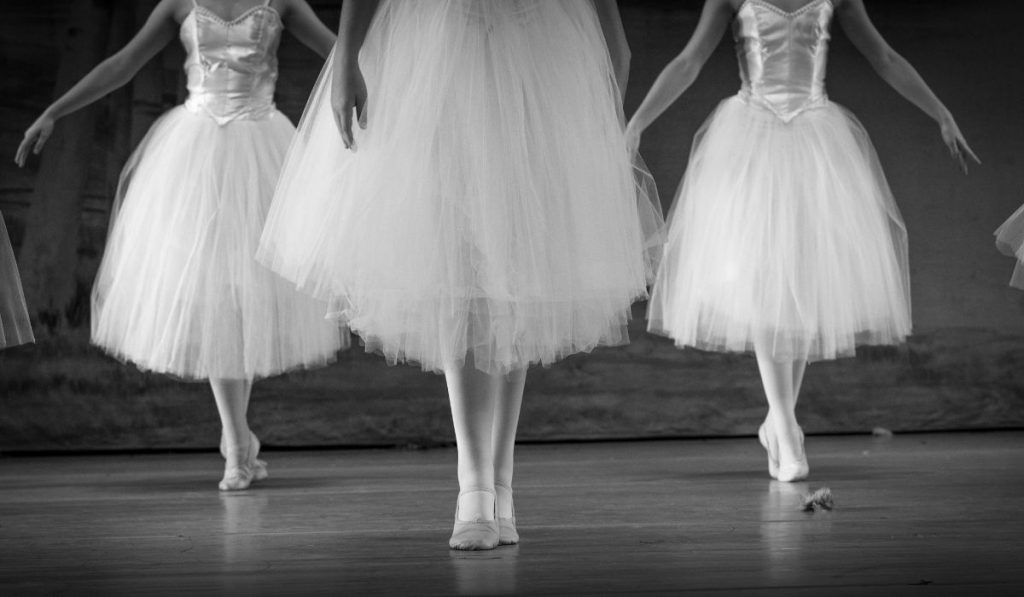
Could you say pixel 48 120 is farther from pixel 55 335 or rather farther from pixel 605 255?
pixel 605 255

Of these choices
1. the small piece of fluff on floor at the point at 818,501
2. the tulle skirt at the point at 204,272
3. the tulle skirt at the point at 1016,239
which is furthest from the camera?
the tulle skirt at the point at 204,272

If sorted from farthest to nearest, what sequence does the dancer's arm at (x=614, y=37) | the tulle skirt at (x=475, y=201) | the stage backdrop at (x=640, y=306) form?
1. the stage backdrop at (x=640, y=306)
2. the dancer's arm at (x=614, y=37)
3. the tulle skirt at (x=475, y=201)

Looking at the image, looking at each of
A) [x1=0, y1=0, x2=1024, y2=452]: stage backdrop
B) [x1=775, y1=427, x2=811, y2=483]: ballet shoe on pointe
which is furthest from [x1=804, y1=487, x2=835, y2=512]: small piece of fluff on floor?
[x1=0, y1=0, x2=1024, y2=452]: stage backdrop

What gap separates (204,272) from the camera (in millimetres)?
2854

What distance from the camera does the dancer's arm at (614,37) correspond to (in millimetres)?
2043

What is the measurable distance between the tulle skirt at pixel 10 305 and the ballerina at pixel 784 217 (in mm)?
1350

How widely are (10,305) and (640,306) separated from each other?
2.24m

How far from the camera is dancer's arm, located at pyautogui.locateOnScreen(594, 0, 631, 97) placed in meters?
2.04

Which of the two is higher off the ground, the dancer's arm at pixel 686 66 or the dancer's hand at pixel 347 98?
the dancer's arm at pixel 686 66

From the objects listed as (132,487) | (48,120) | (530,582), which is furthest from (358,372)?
(530,582)

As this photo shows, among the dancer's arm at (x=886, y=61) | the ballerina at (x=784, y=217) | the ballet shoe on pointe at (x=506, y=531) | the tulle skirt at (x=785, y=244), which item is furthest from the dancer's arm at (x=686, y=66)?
the ballet shoe on pointe at (x=506, y=531)

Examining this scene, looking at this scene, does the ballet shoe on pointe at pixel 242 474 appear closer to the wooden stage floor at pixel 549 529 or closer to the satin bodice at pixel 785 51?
the wooden stage floor at pixel 549 529

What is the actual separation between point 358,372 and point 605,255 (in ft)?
7.47

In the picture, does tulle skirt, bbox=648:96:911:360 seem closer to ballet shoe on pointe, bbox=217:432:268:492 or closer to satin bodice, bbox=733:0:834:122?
satin bodice, bbox=733:0:834:122
